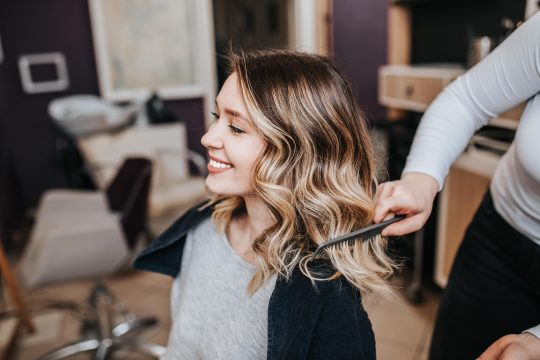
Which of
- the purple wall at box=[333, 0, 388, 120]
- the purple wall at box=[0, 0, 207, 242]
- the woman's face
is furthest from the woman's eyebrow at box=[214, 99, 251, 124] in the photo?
the purple wall at box=[333, 0, 388, 120]

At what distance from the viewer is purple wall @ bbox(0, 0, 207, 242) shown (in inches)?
129

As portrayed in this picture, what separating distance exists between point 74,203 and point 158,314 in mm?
717

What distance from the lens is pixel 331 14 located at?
3732mm

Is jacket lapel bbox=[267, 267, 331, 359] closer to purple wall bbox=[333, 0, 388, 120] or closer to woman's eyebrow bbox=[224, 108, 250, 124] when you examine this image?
woman's eyebrow bbox=[224, 108, 250, 124]

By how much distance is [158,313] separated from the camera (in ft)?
7.74

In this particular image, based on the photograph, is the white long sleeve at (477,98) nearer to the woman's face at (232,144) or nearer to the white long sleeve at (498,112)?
Answer: the white long sleeve at (498,112)

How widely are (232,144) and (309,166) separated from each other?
138mm

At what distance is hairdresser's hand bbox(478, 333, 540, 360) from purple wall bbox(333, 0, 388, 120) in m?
3.24

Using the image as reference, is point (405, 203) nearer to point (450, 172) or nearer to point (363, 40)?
point (450, 172)

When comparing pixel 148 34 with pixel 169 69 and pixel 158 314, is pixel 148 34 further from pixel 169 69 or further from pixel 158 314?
pixel 158 314

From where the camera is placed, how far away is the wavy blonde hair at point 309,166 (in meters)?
0.78

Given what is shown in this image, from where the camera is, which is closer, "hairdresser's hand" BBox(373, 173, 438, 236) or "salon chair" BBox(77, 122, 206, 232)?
"hairdresser's hand" BBox(373, 173, 438, 236)

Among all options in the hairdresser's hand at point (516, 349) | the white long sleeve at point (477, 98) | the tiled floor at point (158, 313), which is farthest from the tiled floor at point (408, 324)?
the hairdresser's hand at point (516, 349)

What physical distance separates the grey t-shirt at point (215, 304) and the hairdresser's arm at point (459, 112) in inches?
10.6
